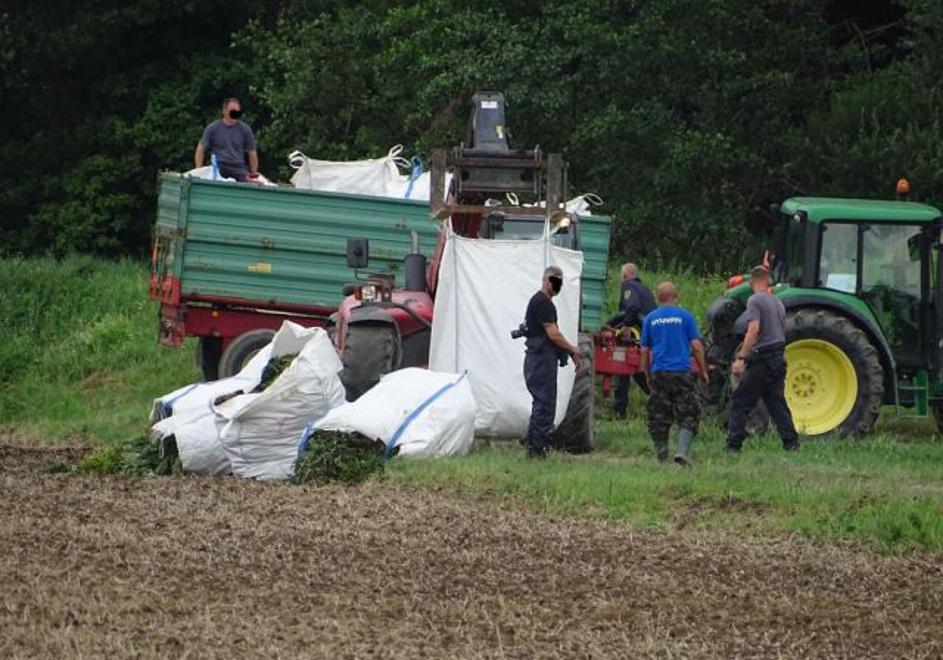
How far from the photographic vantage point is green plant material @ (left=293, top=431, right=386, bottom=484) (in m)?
15.9

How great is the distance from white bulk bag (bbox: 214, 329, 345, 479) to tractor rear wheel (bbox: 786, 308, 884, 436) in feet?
16.7

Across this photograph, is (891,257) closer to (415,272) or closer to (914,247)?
(914,247)

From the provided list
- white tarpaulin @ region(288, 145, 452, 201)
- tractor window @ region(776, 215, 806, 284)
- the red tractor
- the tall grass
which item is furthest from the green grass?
white tarpaulin @ region(288, 145, 452, 201)

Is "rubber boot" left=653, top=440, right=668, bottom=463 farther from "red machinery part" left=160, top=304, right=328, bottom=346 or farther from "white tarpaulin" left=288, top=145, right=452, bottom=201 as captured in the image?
"white tarpaulin" left=288, top=145, right=452, bottom=201

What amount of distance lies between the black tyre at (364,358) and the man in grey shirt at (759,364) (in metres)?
3.05

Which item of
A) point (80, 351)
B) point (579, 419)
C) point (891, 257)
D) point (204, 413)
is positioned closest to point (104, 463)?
point (204, 413)

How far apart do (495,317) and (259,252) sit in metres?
4.36

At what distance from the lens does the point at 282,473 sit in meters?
16.5

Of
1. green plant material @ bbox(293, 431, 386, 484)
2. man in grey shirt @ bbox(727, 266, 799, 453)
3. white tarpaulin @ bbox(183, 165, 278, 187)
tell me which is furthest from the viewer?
white tarpaulin @ bbox(183, 165, 278, 187)

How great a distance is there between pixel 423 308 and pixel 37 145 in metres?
20.6

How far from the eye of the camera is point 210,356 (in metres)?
22.4

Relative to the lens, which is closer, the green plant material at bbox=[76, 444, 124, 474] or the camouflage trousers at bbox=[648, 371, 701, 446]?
the camouflage trousers at bbox=[648, 371, 701, 446]

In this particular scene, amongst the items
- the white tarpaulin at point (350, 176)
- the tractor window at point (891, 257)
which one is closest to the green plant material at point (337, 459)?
the tractor window at point (891, 257)

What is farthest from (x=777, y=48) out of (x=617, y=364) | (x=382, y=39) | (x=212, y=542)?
(x=212, y=542)
